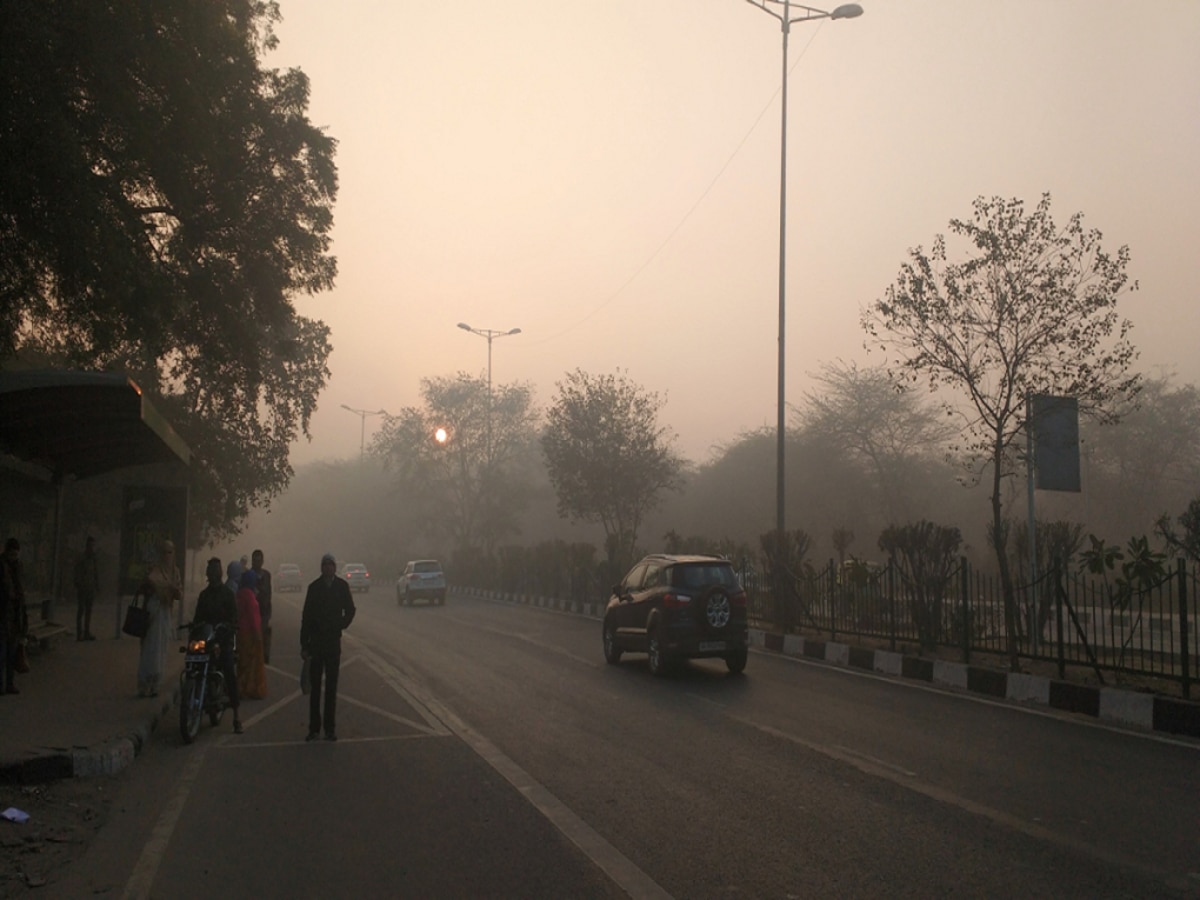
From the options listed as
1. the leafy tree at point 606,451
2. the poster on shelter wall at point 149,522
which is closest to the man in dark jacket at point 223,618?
the poster on shelter wall at point 149,522

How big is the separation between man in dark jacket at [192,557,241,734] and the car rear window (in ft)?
21.8

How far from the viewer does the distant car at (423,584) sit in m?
41.7

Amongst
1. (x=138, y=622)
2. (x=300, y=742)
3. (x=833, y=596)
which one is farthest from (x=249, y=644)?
(x=833, y=596)

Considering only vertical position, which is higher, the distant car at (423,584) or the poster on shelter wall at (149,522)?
A: the poster on shelter wall at (149,522)

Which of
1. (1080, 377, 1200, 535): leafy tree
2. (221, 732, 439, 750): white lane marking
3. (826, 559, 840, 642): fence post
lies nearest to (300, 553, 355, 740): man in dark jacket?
(221, 732, 439, 750): white lane marking

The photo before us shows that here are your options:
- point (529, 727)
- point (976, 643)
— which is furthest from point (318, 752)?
point (976, 643)

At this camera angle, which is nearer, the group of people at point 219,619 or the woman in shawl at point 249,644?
the group of people at point 219,619

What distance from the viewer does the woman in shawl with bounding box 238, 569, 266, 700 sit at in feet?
42.9

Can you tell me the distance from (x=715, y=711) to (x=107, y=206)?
10221 millimetres

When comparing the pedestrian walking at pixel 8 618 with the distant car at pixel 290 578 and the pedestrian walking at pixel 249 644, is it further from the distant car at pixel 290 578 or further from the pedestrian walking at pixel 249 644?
the distant car at pixel 290 578

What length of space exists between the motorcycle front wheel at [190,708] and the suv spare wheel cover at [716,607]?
7.19 metres

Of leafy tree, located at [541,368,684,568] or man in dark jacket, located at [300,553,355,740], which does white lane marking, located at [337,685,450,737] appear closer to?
man in dark jacket, located at [300,553,355,740]

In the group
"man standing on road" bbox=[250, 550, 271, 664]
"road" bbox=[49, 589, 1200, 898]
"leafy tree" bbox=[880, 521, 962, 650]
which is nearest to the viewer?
"road" bbox=[49, 589, 1200, 898]

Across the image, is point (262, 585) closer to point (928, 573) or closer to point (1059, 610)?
point (928, 573)
